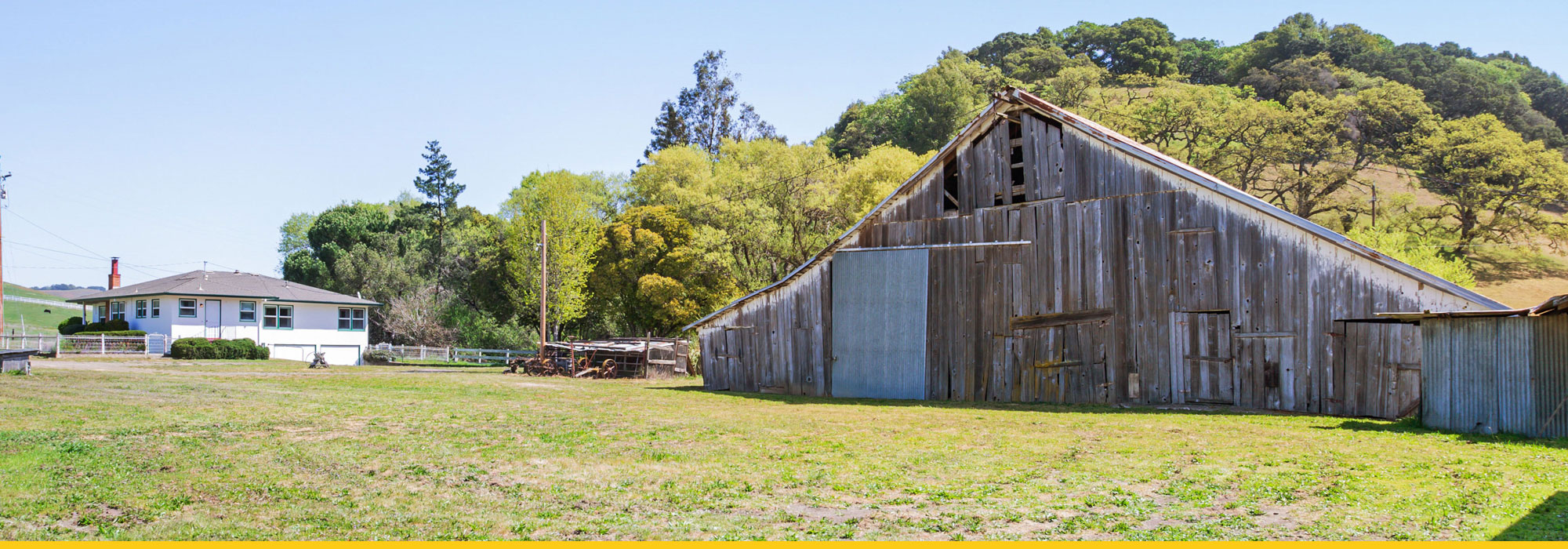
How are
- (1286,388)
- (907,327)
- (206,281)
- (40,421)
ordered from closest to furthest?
1. (40,421)
2. (1286,388)
3. (907,327)
4. (206,281)

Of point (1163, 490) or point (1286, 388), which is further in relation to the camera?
point (1286, 388)

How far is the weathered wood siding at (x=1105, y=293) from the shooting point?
19766mm

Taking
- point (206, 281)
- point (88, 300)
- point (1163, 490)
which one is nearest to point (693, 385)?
point (1163, 490)

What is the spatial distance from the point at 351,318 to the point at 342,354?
7.65 ft

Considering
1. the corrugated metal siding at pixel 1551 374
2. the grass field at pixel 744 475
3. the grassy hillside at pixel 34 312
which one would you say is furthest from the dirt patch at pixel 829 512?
the grassy hillside at pixel 34 312

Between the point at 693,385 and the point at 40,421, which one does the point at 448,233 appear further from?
the point at 40,421

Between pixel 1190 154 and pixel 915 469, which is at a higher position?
pixel 1190 154

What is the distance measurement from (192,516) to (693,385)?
23650 mm

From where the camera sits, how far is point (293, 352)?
180ft

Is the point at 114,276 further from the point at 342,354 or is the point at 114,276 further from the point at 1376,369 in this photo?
the point at 1376,369

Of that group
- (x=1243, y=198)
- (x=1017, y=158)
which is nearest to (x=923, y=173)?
→ (x=1017, y=158)

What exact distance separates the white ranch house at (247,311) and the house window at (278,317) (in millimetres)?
42

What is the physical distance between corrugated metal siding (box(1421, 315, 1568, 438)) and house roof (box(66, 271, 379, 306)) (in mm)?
53626

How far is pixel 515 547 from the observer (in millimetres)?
7145
